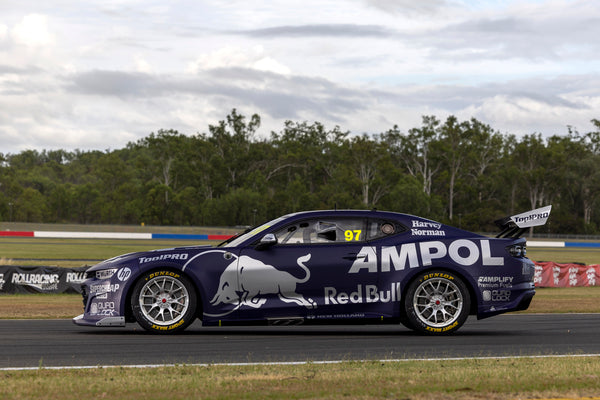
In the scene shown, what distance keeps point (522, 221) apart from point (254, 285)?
11.4 feet

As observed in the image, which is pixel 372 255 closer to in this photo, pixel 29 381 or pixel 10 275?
pixel 29 381

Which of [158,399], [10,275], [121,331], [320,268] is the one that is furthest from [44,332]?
[10,275]

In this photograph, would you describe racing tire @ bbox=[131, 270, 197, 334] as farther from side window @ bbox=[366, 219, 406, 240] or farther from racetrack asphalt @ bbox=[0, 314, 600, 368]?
side window @ bbox=[366, 219, 406, 240]

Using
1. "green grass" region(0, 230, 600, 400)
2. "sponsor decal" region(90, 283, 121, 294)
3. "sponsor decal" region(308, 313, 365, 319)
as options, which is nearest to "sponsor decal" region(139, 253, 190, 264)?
"sponsor decal" region(90, 283, 121, 294)

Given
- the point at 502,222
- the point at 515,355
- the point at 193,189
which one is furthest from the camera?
the point at 193,189

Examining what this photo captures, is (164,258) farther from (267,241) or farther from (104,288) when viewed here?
(267,241)

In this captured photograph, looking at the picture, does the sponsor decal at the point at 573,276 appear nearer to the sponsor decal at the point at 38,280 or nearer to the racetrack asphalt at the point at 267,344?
the sponsor decal at the point at 38,280

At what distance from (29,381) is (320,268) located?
14.0ft

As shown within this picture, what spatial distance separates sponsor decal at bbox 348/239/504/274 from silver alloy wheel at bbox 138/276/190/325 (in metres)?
2.05

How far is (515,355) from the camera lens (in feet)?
27.0

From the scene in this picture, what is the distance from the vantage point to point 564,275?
102 feet

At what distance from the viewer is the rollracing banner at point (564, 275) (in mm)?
30031

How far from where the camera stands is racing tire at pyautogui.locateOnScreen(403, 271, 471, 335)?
32.4 feet

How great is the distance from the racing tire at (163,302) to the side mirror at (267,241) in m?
0.94
